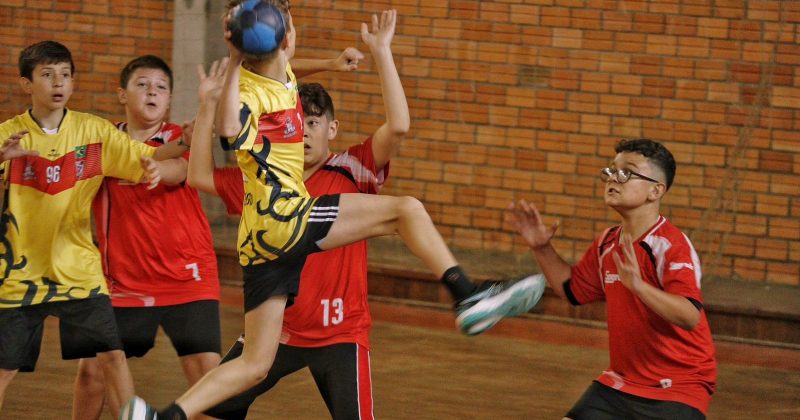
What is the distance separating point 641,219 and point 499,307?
79cm

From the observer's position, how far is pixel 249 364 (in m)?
4.80

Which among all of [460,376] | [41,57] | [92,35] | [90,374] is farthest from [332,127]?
[92,35]

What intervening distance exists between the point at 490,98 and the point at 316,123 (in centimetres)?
561

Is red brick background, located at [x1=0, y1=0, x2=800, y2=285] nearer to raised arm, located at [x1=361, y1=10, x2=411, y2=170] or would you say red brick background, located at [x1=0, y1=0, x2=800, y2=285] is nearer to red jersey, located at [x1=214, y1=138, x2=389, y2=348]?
red jersey, located at [x1=214, y1=138, x2=389, y2=348]

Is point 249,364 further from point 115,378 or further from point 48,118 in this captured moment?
point 48,118

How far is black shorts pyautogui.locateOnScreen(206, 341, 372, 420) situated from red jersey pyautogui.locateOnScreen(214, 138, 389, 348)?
43 millimetres

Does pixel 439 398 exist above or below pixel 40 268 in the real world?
below

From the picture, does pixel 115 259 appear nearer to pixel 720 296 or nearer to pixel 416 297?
pixel 416 297

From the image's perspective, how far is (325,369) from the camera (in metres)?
5.08

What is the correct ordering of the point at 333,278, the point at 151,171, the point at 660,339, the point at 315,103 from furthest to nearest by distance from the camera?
the point at 151,171 < the point at 315,103 < the point at 333,278 < the point at 660,339

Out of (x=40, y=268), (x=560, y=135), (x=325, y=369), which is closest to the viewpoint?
(x=325, y=369)

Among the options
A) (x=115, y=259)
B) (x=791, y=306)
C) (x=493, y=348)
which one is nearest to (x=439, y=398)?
(x=493, y=348)

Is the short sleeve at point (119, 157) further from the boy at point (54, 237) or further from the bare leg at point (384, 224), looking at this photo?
the bare leg at point (384, 224)

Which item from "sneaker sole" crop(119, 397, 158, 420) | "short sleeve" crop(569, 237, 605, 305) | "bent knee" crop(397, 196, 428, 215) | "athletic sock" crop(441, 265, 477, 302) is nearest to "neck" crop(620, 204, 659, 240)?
"short sleeve" crop(569, 237, 605, 305)
